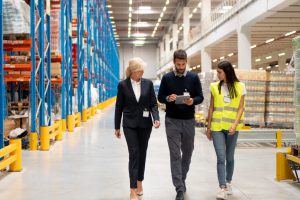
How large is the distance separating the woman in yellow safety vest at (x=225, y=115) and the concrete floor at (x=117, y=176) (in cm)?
47

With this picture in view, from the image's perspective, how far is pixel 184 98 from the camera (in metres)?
4.81

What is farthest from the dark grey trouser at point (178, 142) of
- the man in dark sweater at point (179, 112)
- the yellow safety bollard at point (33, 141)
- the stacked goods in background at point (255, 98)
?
the stacked goods in background at point (255, 98)

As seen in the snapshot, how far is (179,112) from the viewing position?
4.98 metres

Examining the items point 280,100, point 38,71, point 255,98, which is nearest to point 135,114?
point 38,71

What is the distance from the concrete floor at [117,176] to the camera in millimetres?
5305

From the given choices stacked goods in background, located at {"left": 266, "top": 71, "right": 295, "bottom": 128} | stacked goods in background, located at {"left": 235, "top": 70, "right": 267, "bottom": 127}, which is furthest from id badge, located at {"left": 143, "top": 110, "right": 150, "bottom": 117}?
stacked goods in background, located at {"left": 266, "top": 71, "right": 295, "bottom": 128}

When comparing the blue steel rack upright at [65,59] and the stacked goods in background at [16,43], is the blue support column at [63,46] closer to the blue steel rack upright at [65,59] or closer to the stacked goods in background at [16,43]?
the blue steel rack upright at [65,59]

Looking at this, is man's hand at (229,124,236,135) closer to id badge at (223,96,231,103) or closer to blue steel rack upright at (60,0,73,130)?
id badge at (223,96,231,103)

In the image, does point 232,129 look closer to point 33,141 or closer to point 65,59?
point 33,141

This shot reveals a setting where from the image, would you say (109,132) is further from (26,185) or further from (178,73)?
(178,73)

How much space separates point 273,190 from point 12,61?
619cm

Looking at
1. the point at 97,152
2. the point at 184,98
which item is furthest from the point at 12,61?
the point at 184,98

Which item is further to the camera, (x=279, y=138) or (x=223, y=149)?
(x=279, y=138)

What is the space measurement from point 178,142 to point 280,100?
7.48 meters
